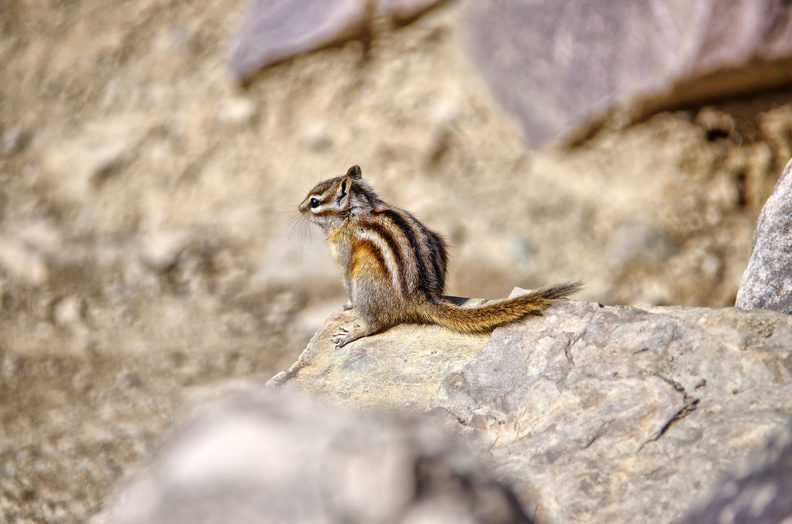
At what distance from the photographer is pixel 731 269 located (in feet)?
24.7

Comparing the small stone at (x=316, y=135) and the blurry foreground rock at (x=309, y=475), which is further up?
the small stone at (x=316, y=135)

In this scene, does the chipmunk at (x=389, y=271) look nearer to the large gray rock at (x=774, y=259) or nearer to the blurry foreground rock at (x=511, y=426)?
the blurry foreground rock at (x=511, y=426)

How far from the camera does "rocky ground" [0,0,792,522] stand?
717 centimetres

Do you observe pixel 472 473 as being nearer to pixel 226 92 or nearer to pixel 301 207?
pixel 301 207

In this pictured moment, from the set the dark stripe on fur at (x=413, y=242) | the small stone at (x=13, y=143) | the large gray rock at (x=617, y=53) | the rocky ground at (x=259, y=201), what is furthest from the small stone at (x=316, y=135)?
the dark stripe on fur at (x=413, y=242)

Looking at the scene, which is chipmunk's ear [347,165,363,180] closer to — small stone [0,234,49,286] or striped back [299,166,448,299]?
striped back [299,166,448,299]

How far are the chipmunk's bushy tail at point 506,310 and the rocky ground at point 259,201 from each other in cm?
278

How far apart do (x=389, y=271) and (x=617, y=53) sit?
423 cm

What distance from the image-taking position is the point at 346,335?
459 centimetres

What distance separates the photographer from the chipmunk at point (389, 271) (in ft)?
13.7

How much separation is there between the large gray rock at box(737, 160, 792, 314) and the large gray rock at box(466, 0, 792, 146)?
378 centimetres

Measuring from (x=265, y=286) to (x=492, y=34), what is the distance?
3.22 metres

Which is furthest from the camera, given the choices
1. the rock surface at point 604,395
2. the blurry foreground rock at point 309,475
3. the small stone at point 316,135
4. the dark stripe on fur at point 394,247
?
the small stone at point 316,135

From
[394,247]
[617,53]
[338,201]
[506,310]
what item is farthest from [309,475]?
[617,53]
